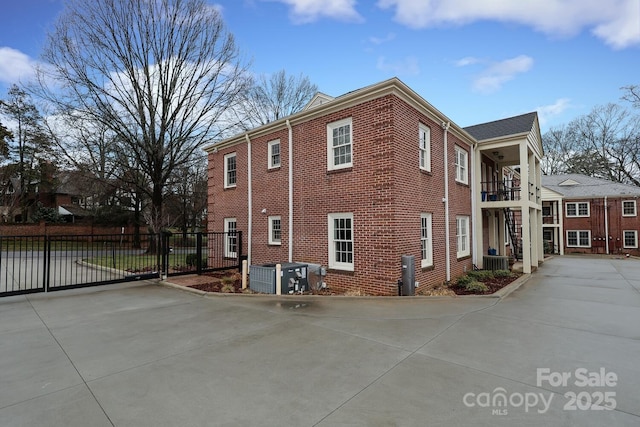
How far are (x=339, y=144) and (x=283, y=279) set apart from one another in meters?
4.54

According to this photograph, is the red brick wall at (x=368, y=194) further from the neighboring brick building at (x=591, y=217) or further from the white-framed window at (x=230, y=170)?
the neighboring brick building at (x=591, y=217)

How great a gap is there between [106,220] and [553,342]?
36357 mm

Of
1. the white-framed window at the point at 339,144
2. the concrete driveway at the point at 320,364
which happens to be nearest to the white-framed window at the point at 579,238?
the concrete driveway at the point at 320,364

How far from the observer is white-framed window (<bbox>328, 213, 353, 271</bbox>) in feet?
30.5

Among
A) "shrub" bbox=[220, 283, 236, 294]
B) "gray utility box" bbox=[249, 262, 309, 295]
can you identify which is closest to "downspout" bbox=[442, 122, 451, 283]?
"gray utility box" bbox=[249, 262, 309, 295]

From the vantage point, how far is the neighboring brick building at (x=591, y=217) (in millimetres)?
25594

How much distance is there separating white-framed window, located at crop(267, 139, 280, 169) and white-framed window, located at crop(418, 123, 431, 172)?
5237 millimetres

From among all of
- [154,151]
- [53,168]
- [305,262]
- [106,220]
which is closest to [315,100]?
[305,262]

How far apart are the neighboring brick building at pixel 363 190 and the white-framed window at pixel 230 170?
0.44 metres

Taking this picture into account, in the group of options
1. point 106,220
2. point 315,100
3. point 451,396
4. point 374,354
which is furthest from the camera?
point 106,220

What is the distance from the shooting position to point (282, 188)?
37.2 ft

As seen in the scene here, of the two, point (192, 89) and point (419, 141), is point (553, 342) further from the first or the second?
point (192, 89)

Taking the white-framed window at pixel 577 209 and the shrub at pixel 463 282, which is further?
the white-framed window at pixel 577 209

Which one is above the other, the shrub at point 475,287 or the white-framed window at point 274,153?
the white-framed window at point 274,153
